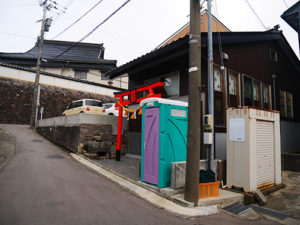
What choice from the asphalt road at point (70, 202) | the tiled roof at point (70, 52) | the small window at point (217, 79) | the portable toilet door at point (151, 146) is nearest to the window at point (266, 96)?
the small window at point (217, 79)

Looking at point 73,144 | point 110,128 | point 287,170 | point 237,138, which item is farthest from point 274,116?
point 73,144

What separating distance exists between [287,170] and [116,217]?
809 centimetres

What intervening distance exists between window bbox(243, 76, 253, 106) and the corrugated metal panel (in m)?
3.19

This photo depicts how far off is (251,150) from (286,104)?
29.2ft

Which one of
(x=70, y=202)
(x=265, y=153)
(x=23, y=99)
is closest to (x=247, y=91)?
(x=265, y=153)

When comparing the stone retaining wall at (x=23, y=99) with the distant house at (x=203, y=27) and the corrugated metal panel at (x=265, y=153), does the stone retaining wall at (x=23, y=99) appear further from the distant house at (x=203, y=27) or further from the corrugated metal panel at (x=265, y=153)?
the corrugated metal panel at (x=265, y=153)

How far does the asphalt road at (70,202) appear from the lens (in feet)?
12.3

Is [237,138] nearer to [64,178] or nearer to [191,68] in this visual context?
[191,68]

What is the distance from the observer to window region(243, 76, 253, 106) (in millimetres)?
9562

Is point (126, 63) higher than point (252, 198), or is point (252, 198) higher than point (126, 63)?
point (126, 63)

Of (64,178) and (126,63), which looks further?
(126,63)

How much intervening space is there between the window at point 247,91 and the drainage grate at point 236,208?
5930mm

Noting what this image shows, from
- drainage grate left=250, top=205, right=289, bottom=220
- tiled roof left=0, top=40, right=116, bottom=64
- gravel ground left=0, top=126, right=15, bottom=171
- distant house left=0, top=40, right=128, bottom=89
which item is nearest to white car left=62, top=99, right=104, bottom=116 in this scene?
gravel ground left=0, top=126, right=15, bottom=171

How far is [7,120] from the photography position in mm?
17766
